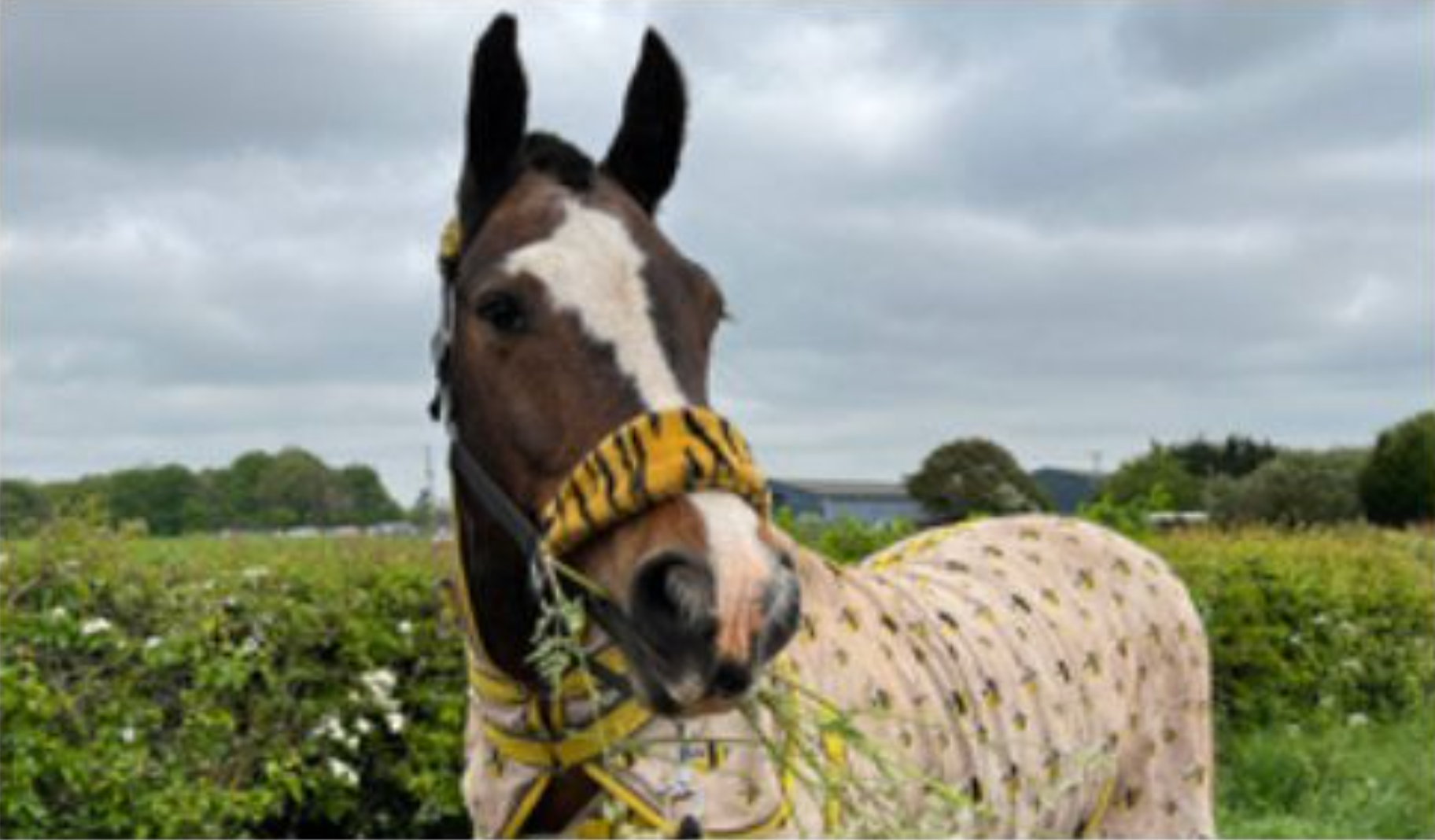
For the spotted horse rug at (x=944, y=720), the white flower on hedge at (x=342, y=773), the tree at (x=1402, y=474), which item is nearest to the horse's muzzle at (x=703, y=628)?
the spotted horse rug at (x=944, y=720)

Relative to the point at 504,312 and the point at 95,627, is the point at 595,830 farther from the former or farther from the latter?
the point at 95,627

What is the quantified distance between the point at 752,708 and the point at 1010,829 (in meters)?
1.51

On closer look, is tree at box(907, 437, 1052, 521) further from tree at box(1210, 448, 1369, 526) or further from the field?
the field

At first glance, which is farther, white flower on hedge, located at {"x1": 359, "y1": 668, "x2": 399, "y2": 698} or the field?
white flower on hedge, located at {"x1": 359, "y1": 668, "x2": 399, "y2": 698}

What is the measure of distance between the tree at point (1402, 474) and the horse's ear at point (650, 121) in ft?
104

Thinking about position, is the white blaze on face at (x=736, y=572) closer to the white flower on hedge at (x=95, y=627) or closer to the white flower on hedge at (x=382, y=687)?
the white flower on hedge at (x=95, y=627)

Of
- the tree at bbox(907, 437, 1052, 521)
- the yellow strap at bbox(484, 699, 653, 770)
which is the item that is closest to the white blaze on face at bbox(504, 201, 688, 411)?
the yellow strap at bbox(484, 699, 653, 770)

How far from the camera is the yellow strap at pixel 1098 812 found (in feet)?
14.5

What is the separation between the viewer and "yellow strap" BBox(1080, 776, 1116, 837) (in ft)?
14.5

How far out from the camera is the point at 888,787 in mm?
3004

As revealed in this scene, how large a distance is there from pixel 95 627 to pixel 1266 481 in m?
37.6

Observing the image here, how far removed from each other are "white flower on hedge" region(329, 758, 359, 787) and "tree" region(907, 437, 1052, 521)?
2063 cm

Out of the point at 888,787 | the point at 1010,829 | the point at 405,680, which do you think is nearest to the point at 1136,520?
the point at 405,680

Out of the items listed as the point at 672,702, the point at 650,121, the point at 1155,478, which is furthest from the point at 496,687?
the point at 1155,478
